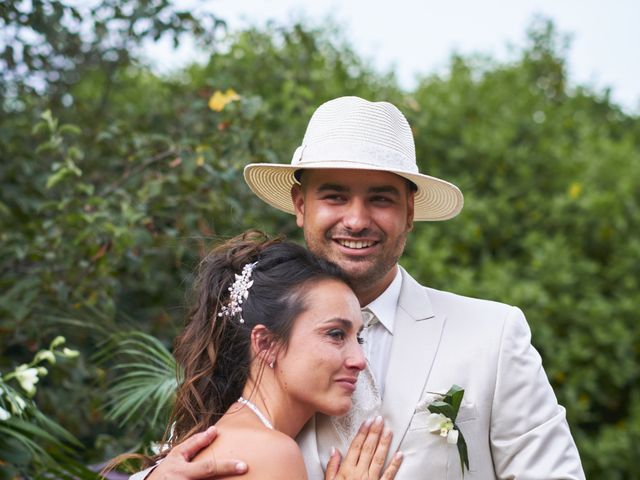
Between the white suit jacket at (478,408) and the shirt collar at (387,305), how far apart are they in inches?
3.6

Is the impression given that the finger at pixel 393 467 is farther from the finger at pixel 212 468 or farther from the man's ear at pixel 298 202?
the man's ear at pixel 298 202

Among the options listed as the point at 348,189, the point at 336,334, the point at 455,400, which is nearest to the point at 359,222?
the point at 348,189

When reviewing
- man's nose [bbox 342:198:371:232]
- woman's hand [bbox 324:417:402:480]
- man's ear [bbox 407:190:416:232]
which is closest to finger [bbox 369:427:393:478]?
woman's hand [bbox 324:417:402:480]

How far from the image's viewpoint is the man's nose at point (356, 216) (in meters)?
3.10

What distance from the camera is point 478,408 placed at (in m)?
3.00

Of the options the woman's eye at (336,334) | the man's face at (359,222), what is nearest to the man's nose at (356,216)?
the man's face at (359,222)

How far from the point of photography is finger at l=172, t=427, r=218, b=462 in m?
2.81

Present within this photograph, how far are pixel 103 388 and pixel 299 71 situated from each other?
260 cm

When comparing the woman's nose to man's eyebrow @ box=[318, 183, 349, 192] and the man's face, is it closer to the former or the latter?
the man's face

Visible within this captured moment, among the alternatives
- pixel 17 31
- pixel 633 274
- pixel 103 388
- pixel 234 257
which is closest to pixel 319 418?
pixel 234 257

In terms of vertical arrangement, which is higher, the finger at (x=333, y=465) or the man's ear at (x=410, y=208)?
the man's ear at (x=410, y=208)

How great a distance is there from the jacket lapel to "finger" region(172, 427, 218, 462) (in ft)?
1.79

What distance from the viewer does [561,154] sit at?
7168 mm

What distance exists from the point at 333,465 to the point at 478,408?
0.48 meters
